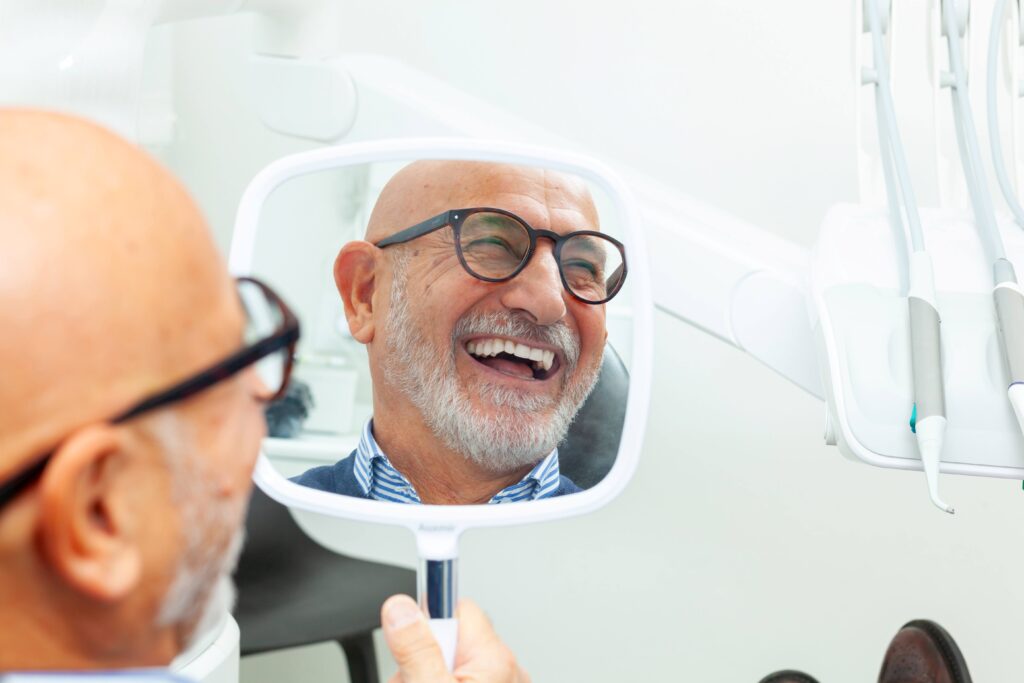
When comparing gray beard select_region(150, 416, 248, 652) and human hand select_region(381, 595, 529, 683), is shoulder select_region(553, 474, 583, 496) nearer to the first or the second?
human hand select_region(381, 595, 529, 683)

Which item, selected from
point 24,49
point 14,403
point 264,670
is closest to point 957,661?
point 14,403

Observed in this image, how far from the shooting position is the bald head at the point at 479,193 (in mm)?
614

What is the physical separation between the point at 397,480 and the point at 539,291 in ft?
0.46

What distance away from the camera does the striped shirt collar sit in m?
0.62

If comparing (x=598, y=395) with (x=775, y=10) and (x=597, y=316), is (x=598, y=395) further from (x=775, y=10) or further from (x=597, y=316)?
(x=775, y=10)

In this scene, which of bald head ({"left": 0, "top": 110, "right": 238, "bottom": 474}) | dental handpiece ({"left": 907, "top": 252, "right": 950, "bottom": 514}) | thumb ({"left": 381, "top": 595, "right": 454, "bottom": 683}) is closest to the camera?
bald head ({"left": 0, "top": 110, "right": 238, "bottom": 474})

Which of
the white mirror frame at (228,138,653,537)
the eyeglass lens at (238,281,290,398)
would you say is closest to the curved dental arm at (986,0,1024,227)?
the white mirror frame at (228,138,653,537)

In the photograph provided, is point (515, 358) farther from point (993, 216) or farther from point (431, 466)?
point (993, 216)

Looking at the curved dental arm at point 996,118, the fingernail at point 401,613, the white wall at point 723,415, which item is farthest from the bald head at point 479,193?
the white wall at point 723,415

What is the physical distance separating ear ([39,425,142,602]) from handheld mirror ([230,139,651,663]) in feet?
0.75

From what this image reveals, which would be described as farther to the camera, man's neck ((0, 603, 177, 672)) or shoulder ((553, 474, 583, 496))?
shoulder ((553, 474, 583, 496))

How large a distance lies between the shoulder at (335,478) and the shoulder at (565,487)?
117 mm

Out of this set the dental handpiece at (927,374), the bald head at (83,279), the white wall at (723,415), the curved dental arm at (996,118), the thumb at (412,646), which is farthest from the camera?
the white wall at (723,415)

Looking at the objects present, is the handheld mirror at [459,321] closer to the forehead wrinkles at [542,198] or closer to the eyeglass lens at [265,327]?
the forehead wrinkles at [542,198]
